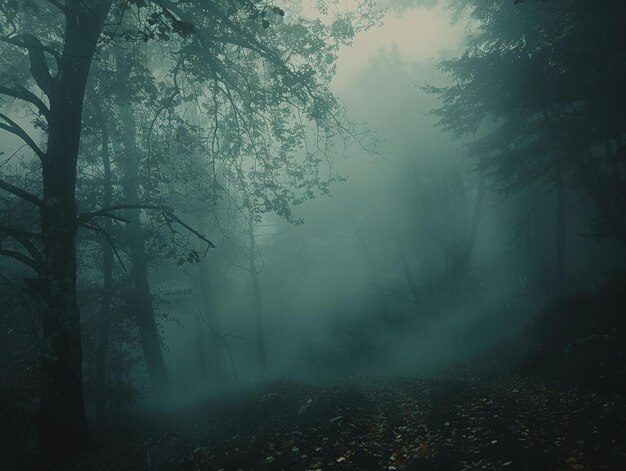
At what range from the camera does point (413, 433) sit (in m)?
7.80

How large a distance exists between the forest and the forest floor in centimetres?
6

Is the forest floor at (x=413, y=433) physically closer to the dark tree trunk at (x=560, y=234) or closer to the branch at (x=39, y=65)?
the branch at (x=39, y=65)

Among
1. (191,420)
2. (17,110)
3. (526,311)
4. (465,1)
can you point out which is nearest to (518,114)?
(465,1)

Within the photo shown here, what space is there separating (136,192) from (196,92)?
8.33 meters

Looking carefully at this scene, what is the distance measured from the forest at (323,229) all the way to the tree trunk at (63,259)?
4cm

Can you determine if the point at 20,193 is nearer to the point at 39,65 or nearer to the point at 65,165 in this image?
the point at 65,165

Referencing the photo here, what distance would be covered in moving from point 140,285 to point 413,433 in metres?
11.9

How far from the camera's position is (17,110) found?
16.6 m

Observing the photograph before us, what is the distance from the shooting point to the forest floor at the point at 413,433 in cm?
577

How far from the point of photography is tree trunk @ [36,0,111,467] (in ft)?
19.6

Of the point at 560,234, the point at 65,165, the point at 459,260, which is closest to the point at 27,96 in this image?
the point at 65,165

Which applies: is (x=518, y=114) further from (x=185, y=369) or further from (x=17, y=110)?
(x=185, y=369)

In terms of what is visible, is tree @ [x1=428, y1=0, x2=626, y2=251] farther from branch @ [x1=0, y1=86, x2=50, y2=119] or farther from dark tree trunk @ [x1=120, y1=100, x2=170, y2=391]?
branch @ [x1=0, y1=86, x2=50, y2=119]

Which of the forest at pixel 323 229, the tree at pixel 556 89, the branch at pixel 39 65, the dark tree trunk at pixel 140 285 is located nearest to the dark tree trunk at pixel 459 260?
the forest at pixel 323 229
